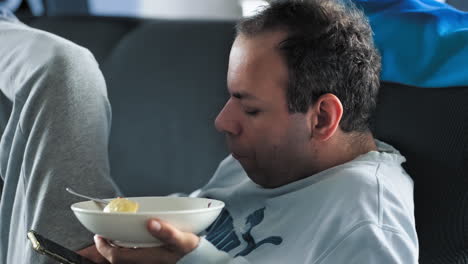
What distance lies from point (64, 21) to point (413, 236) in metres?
1.39

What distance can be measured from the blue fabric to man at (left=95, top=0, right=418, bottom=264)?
14cm

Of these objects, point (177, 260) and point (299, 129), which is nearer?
point (177, 260)

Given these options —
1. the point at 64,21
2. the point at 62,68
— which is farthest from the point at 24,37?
the point at 64,21

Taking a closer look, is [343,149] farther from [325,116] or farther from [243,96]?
[243,96]

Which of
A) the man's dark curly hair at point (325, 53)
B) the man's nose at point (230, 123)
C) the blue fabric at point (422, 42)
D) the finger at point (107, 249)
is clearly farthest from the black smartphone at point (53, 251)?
the blue fabric at point (422, 42)

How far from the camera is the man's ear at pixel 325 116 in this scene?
3.79ft

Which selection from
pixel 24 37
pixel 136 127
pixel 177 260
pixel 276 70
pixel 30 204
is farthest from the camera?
pixel 136 127

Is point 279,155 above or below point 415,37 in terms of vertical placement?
below

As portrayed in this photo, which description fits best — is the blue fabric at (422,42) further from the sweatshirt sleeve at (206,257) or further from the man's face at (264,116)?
the sweatshirt sleeve at (206,257)

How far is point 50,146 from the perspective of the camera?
130 centimetres

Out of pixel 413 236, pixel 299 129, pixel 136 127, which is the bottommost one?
pixel 136 127

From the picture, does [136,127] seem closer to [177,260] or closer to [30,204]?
[30,204]

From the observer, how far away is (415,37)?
1.35 m

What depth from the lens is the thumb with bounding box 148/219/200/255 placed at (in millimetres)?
944
